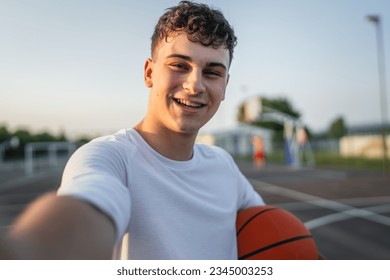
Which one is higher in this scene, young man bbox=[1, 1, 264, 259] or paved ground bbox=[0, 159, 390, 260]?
young man bbox=[1, 1, 264, 259]

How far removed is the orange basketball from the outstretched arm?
37.9 inches

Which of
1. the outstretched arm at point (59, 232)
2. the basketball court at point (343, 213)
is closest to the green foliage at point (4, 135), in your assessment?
the basketball court at point (343, 213)

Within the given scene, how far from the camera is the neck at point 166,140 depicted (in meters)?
1.33

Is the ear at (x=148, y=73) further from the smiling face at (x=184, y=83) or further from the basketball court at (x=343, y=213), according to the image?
the basketball court at (x=343, y=213)

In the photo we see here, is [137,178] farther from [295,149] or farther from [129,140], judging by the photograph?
[295,149]

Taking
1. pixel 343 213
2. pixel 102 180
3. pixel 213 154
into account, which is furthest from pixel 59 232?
pixel 343 213

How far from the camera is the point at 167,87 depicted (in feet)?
4.25

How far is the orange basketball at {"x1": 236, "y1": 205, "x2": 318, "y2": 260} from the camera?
1605 mm

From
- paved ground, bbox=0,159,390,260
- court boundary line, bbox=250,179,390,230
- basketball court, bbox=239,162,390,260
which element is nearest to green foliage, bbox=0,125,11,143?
paved ground, bbox=0,159,390,260

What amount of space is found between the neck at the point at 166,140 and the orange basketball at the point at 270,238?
542 mm

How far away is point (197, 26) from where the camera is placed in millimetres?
1274

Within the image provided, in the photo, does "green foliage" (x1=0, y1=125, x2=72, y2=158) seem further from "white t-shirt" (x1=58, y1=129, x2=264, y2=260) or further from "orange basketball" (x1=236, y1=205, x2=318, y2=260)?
"white t-shirt" (x1=58, y1=129, x2=264, y2=260)

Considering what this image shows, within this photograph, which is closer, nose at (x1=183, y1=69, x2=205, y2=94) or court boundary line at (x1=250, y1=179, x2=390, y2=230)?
nose at (x1=183, y1=69, x2=205, y2=94)
